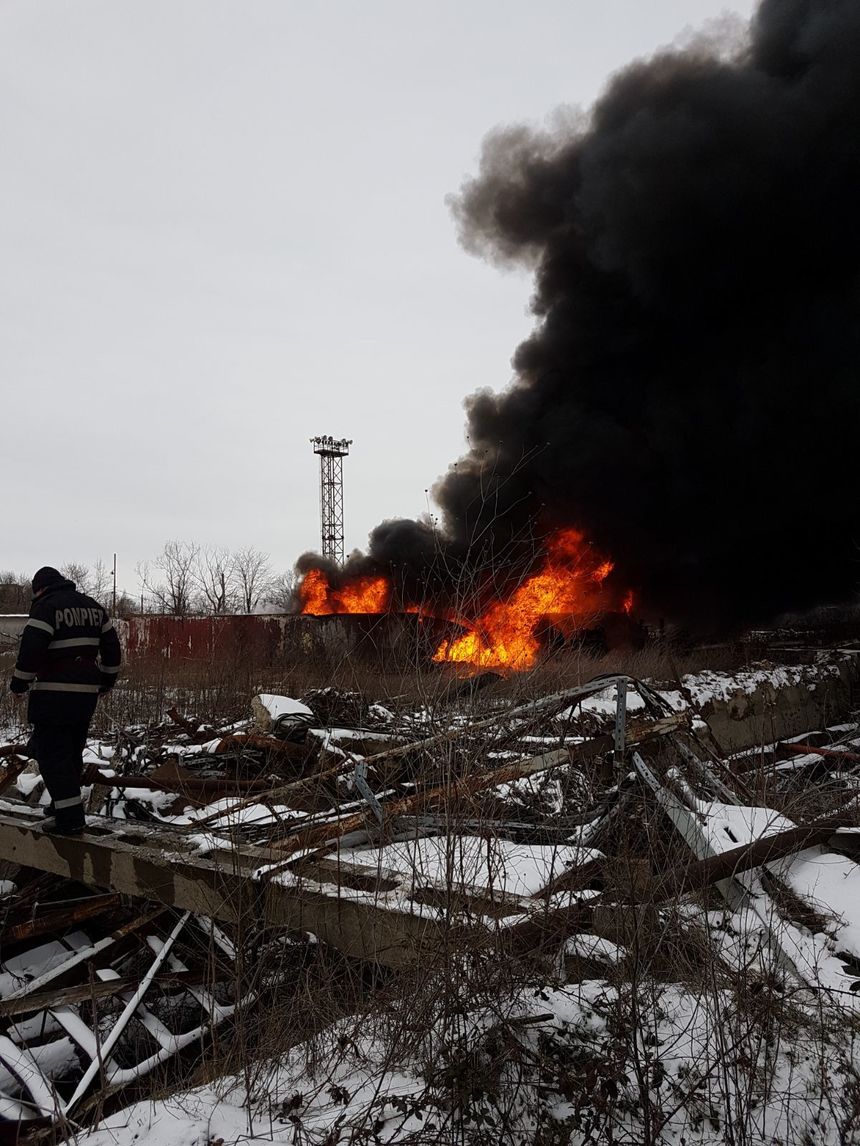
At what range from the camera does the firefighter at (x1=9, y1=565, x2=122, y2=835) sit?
5.54m

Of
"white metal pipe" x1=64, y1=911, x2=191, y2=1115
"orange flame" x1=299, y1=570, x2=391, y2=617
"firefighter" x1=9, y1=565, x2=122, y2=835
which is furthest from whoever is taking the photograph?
"orange flame" x1=299, y1=570, x2=391, y2=617

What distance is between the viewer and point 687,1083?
3.03 metres

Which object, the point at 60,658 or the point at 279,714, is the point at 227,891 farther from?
the point at 279,714

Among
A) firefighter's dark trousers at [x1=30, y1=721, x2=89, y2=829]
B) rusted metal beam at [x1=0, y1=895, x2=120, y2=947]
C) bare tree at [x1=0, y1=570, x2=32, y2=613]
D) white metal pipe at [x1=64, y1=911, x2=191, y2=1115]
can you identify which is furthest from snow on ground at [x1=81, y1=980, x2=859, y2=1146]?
bare tree at [x1=0, y1=570, x2=32, y2=613]

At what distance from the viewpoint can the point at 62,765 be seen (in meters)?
5.61

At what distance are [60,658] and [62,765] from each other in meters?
0.78

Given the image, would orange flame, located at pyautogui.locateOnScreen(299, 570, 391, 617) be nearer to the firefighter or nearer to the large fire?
the large fire

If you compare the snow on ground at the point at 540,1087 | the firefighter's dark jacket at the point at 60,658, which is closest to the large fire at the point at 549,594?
the firefighter's dark jacket at the point at 60,658

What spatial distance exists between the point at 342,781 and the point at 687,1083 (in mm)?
4079

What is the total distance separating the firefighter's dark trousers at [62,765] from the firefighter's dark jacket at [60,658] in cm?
10

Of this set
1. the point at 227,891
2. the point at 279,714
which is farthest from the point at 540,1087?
the point at 279,714

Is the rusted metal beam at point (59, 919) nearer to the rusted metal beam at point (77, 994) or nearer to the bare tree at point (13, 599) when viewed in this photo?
the rusted metal beam at point (77, 994)

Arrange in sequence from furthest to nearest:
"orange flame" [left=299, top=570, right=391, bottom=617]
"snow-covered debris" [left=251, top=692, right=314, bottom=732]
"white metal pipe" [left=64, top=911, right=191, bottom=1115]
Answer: "orange flame" [left=299, top=570, right=391, bottom=617]
"snow-covered debris" [left=251, top=692, right=314, bottom=732]
"white metal pipe" [left=64, top=911, right=191, bottom=1115]

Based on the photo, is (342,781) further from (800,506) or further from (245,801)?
(800,506)
